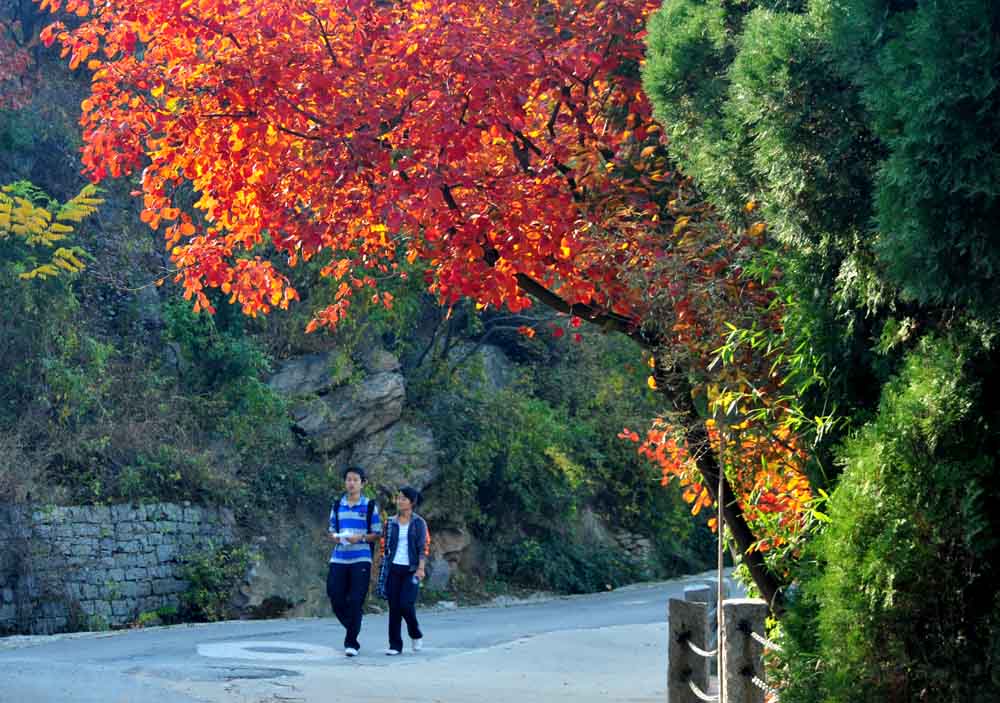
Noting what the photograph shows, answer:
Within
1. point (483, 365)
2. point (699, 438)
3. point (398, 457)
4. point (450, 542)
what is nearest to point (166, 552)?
point (398, 457)

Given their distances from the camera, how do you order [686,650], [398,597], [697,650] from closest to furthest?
[697,650] < [686,650] < [398,597]

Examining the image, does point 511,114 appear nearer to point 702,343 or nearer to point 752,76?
point 702,343

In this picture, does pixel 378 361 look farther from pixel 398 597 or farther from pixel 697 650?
pixel 697 650

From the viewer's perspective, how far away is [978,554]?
5.46 m

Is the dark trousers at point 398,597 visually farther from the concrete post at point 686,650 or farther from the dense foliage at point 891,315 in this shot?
the dense foliage at point 891,315

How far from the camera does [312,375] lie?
24.0 m

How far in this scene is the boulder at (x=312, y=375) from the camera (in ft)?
77.8

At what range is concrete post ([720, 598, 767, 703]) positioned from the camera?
26.0ft

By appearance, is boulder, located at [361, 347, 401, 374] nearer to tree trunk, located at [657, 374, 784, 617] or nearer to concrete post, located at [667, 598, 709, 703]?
concrete post, located at [667, 598, 709, 703]

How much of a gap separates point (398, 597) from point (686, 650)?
5.56m

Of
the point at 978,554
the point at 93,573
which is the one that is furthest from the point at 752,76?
the point at 93,573

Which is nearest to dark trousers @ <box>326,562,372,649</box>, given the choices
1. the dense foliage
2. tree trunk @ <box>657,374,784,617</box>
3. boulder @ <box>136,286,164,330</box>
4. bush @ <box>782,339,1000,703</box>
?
tree trunk @ <box>657,374,784,617</box>

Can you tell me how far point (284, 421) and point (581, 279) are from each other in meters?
13.8

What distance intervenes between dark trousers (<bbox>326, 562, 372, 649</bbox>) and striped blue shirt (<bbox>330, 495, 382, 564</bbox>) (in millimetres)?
70
